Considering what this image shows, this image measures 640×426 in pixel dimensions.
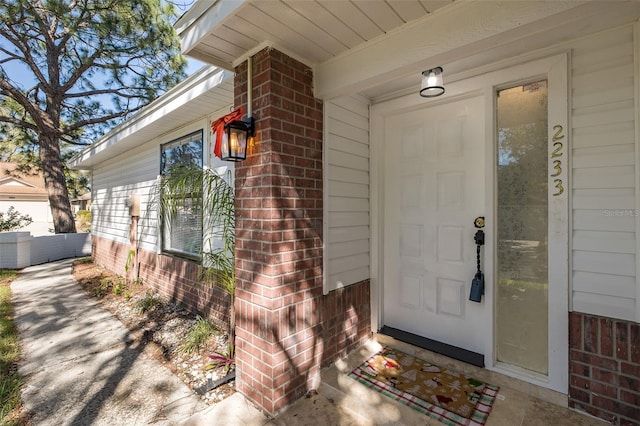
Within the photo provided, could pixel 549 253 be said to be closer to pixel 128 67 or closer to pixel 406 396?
pixel 406 396

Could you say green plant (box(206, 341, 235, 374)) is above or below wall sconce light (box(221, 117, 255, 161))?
below

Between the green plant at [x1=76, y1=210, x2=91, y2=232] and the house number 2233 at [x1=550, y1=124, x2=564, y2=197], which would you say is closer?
the house number 2233 at [x1=550, y1=124, x2=564, y2=197]

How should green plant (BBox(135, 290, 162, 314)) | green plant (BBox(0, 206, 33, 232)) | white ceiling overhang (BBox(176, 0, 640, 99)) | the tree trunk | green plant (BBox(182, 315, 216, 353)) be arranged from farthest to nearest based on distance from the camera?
1. green plant (BBox(0, 206, 33, 232))
2. the tree trunk
3. green plant (BBox(135, 290, 162, 314))
4. green plant (BBox(182, 315, 216, 353))
5. white ceiling overhang (BBox(176, 0, 640, 99))

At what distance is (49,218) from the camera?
893 inches

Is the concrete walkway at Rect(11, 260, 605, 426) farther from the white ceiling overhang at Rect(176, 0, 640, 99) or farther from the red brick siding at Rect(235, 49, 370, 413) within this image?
the white ceiling overhang at Rect(176, 0, 640, 99)

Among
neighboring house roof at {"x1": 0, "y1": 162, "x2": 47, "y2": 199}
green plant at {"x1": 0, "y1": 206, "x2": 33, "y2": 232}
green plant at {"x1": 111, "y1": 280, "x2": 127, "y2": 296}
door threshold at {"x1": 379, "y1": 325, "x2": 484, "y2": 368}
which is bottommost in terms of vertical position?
green plant at {"x1": 111, "y1": 280, "x2": 127, "y2": 296}

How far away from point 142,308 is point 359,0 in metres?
4.66

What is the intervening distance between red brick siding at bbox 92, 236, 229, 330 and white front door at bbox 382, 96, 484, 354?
6.64 ft

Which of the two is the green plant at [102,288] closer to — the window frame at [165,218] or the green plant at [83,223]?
the window frame at [165,218]

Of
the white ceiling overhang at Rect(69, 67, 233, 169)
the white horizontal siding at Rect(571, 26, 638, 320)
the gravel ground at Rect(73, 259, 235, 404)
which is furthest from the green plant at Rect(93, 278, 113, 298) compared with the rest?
the white horizontal siding at Rect(571, 26, 638, 320)

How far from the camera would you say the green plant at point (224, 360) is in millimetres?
2647

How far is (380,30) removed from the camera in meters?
1.79

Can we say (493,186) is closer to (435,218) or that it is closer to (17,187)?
(435,218)

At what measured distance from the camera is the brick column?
6.61ft
